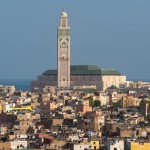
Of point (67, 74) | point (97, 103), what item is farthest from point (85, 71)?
point (97, 103)

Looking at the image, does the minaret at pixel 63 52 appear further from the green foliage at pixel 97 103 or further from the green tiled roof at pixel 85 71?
the green foliage at pixel 97 103

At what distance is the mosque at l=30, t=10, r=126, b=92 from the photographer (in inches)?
5074

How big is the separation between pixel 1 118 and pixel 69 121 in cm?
410

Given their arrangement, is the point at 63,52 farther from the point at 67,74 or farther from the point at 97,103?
the point at 97,103

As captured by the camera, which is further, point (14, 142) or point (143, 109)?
point (143, 109)

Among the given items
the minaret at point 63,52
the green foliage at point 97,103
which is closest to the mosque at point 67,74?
the minaret at point 63,52

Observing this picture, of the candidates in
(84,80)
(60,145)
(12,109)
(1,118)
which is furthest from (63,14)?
(60,145)

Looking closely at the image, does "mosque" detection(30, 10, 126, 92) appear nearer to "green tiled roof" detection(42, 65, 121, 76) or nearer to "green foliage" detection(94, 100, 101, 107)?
"green tiled roof" detection(42, 65, 121, 76)

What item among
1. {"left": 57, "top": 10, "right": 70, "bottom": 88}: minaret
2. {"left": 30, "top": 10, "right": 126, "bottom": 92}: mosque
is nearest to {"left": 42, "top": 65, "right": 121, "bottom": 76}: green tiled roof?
{"left": 30, "top": 10, "right": 126, "bottom": 92}: mosque

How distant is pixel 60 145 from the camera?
41.1 metres

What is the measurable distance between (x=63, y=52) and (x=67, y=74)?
10.0ft

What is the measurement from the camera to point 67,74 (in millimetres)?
128000

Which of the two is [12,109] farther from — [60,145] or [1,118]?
[60,145]

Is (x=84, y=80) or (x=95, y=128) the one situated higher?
(x=84, y=80)
